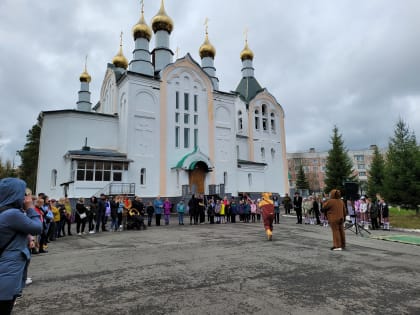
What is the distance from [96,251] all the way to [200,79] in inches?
913

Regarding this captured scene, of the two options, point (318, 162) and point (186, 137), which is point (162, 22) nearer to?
point (186, 137)

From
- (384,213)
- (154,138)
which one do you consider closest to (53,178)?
(154,138)

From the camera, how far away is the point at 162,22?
98.0 feet

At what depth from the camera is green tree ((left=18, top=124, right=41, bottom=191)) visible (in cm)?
3572

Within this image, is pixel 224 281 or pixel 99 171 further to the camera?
pixel 99 171

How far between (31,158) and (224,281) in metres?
38.9

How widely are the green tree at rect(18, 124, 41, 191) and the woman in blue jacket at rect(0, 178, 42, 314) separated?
3846 cm

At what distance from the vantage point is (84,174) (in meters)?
20.9

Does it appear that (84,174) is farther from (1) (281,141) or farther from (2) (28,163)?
(1) (281,141)

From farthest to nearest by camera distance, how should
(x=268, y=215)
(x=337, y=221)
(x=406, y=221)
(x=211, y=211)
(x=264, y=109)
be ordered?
(x=264, y=109)
(x=211, y=211)
(x=406, y=221)
(x=268, y=215)
(x=337, y=221)

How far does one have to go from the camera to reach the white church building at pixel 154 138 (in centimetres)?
2220

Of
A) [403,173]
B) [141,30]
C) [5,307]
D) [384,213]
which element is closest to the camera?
[5,307]

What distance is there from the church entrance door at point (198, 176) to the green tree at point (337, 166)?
14.0 meters

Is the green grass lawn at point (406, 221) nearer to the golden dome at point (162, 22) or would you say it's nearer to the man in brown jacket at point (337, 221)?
the man in brown jacket at point (337, 221)
